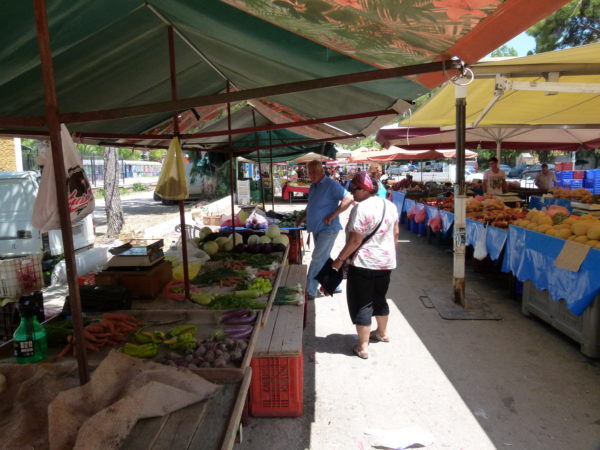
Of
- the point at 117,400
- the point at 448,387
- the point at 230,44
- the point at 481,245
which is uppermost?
the point at 230,44

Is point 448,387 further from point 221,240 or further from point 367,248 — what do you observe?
point 221,240

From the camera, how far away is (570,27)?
24000 mm

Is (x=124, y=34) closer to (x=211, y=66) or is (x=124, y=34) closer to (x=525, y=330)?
(x=211, y=66)

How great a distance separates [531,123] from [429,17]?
9918 millimetres

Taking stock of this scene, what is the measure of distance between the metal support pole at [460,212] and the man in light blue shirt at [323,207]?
154cm

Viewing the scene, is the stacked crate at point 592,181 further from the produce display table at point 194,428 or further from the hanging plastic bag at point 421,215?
the produce display table at point 194,428

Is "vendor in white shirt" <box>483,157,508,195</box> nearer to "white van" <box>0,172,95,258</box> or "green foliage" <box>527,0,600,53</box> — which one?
"white van" <box>0,172,95,258</box>

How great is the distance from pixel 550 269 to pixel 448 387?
2.13m

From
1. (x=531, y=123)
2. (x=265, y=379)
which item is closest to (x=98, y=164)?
(x=531, y=123)

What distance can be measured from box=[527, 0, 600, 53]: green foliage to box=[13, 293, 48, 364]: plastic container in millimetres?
27030

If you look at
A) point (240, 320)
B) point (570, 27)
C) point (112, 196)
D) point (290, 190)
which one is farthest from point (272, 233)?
point (570, 27)

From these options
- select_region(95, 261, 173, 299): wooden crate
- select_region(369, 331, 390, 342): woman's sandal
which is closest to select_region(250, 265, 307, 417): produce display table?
select_region(95, 261, 173, 299): wooden crate

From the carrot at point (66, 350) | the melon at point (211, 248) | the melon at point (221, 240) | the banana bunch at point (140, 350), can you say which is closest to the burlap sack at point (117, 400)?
the banana bunch at point (140, 350)

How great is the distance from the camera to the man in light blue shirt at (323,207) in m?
5.98
